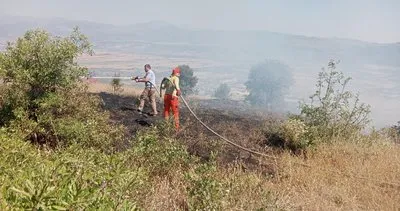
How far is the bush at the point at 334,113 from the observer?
10977 mm

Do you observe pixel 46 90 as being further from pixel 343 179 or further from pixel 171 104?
pixel 343 179

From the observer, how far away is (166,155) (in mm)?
6727

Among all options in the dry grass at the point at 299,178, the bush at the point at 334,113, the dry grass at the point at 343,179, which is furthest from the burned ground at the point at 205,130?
the bush at the point at 334,113

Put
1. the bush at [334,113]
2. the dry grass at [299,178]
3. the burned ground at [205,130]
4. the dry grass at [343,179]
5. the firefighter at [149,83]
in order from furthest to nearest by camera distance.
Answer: the firefighter at [149,83] → the bush at [334,113] → the burned ground at [205,130] → the dry grass at [343,179] → the dry grass at [299,178]

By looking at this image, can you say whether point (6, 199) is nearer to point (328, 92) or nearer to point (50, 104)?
point (50, 104)

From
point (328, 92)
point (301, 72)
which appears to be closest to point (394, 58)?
point (301, 72)

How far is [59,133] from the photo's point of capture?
8.03 meters

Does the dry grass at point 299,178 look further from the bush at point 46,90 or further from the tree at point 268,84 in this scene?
the tree at point 268,84

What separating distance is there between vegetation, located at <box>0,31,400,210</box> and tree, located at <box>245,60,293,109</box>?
51.0 m

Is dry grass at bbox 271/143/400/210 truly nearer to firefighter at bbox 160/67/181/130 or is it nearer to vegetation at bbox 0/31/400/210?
vegetation at bbox 0/31/400/210

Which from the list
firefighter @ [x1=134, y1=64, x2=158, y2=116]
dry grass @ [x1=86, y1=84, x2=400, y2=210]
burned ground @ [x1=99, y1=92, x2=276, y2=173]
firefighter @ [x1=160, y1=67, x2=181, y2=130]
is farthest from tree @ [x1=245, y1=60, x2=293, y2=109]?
dry grass @ [x1=86, y1=84, x2=400, y2=210]

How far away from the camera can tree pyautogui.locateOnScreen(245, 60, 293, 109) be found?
64438 mm

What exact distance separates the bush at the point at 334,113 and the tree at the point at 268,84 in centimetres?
4850

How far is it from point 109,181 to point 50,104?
5.84m
